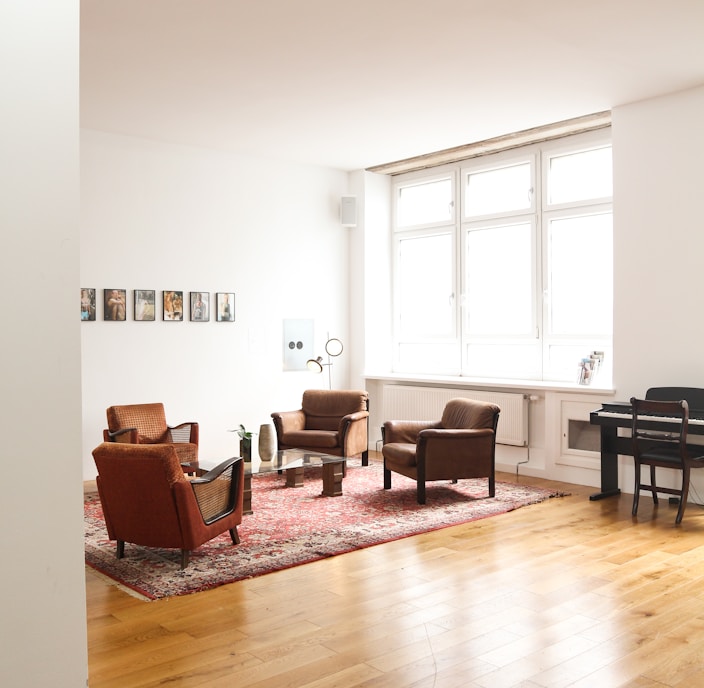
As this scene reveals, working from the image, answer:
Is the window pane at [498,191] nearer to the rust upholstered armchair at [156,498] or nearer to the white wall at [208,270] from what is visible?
the white wall at [208,270]

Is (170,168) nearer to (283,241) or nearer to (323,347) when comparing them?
(283,241)

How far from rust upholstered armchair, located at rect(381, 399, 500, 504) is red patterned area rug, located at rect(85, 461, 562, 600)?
0.73ft

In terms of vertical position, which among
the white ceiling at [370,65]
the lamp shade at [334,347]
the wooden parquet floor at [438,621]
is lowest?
the wooden parquet floor at [438,621]

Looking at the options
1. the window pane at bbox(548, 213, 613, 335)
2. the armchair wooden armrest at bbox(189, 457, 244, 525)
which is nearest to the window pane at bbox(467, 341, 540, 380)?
the window pane at bbox(548, 213, 613, 335)

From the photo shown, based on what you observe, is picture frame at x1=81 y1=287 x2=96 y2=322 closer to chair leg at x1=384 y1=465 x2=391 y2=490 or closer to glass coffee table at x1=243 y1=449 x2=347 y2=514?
glass coffee table at x1=243 y1=449 x2=347 y2=514

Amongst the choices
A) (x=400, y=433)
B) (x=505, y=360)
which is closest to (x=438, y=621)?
(x=400, y=433)

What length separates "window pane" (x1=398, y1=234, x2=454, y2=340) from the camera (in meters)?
8.97

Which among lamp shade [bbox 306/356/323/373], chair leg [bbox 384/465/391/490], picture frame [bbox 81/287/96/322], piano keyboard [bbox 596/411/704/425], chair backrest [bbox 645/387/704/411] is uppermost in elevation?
picture frame [bbox 81/287/96/322]

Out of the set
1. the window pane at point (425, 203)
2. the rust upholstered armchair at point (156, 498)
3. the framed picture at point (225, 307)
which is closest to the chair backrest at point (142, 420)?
the framed picture at point (225, 307)

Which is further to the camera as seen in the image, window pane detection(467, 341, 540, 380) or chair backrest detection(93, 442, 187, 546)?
window pane detection(467, 341, 540, 380)

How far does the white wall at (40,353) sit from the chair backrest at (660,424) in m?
4.58

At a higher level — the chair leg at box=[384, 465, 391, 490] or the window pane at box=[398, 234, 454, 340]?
the window pane at box=[398, 234, 454, 340]

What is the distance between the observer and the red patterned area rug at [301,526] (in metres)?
4.48

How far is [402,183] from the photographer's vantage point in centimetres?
945
